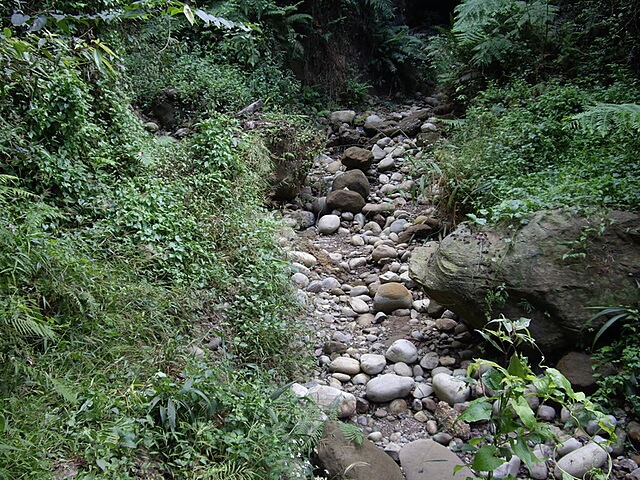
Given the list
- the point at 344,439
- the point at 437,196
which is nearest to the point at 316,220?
the point at 437,196

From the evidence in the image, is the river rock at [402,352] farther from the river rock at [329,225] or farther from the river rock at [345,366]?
the river rock at [329,225]

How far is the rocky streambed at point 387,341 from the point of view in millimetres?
2775

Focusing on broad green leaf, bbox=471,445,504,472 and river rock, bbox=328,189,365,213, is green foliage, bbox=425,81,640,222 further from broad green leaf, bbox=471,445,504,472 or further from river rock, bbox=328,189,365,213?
broad green leaf, bbox=471,445,504,472

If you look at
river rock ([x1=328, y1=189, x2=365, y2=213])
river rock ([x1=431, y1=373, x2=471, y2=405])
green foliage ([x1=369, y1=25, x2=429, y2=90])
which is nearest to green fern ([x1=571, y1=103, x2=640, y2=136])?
river rock ([x1=431, y1=373, x2=471, y2=405])

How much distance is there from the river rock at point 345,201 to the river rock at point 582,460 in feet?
11.8

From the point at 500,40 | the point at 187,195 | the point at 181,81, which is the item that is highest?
the point at 500,40

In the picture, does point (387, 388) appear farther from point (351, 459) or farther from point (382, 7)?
point (382, 7)

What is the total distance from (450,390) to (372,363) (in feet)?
1.89

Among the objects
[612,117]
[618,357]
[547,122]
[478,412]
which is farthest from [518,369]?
[547,122]

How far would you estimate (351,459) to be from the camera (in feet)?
8.57

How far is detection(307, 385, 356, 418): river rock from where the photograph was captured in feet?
10.2

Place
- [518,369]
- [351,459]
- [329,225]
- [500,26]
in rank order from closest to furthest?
[518,369] → [351,459] → [329,225] → [500,26]

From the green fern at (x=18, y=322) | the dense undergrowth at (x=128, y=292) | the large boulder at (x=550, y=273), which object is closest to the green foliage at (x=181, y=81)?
the dense undergrowth at (x=128, y=292)

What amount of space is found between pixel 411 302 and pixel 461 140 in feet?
7.39
